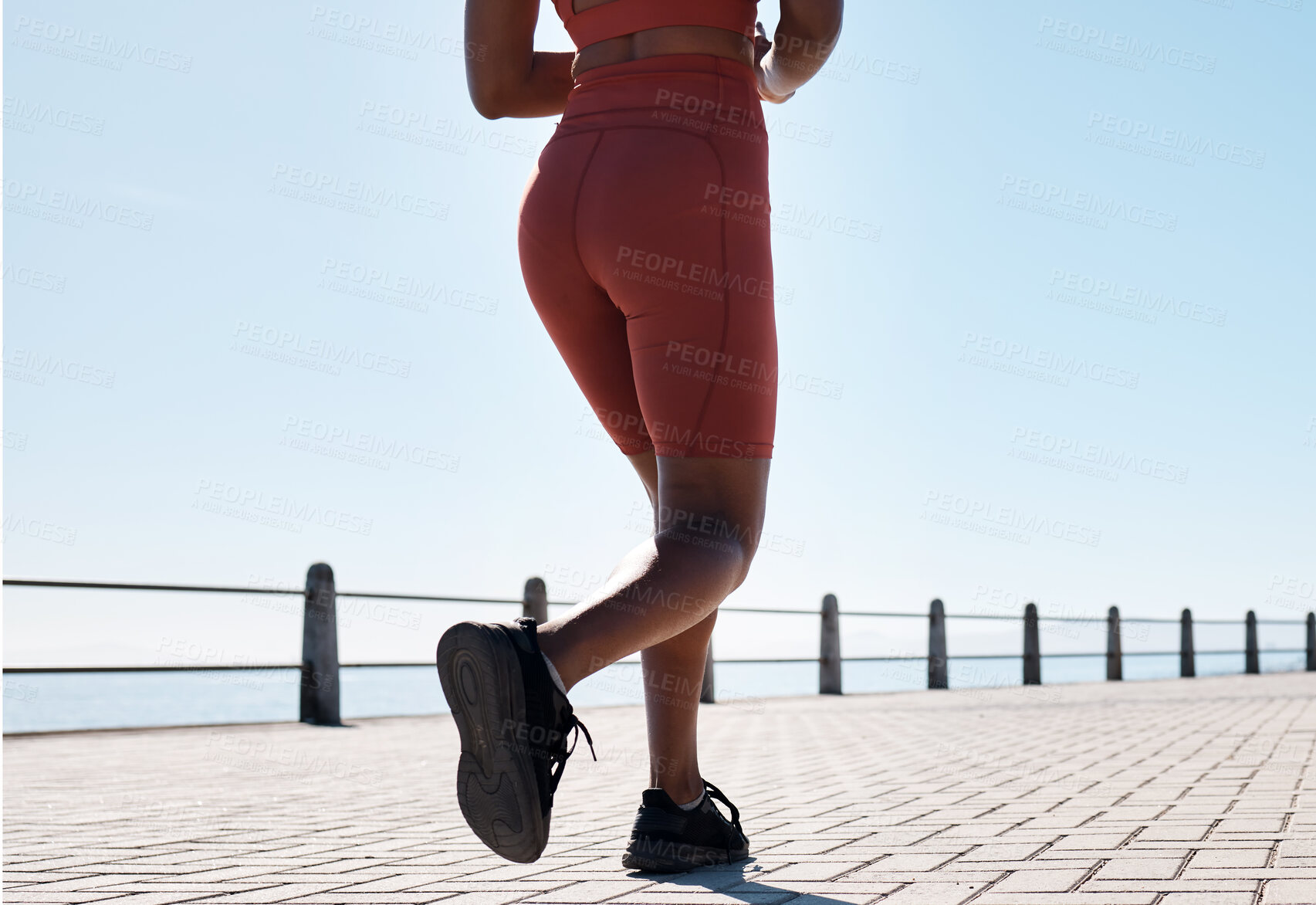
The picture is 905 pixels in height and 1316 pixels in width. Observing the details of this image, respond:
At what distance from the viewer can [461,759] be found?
1.94 metres

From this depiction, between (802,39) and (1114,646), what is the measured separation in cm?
1881

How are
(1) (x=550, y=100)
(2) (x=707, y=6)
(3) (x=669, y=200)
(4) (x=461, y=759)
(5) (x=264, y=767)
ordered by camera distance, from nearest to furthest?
(4) (x=461, y=759) → (3) (x=669, y=200) → (2) (x=707, y=6) → (1) (x=550, y=100) → (5) (x=264, y=767)

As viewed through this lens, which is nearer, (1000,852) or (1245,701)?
(1000,852)

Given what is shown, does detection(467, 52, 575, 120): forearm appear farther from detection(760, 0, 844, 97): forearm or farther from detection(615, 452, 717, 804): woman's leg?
detection(615, 452, 717, 804): woman's leg

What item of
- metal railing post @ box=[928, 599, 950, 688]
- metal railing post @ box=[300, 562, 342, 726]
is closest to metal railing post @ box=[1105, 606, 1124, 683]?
metal railing post @ box=[928, 599, 950, 688]

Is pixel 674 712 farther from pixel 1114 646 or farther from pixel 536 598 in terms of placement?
pixel 1114 646

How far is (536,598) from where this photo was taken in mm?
11781

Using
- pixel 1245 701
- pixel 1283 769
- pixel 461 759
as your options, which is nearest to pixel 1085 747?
pixel 1283 769

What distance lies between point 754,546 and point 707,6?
3.40 ft

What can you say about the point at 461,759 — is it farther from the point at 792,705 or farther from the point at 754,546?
the point at 792,705

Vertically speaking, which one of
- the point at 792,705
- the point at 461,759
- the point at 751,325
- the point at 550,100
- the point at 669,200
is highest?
the point at 550,100

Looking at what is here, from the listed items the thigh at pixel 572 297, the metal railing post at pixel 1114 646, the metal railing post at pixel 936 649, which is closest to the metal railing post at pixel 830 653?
the metal railing post at pixel 936 649

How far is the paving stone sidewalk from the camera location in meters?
2.36

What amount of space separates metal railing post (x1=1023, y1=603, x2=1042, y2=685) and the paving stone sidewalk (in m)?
10.3
